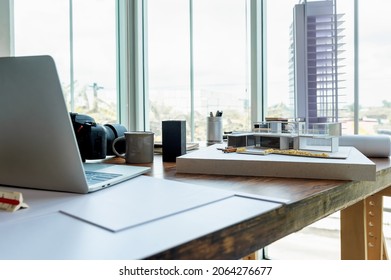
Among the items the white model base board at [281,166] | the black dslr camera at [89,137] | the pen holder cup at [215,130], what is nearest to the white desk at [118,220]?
the white model base board at [281,166]

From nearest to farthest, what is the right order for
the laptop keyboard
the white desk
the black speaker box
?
the white desk
the laptop keyboard
the black speaker box

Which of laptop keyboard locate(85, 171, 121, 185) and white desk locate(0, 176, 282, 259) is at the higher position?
laptop keyboard locate(85, 171, 121, 185)

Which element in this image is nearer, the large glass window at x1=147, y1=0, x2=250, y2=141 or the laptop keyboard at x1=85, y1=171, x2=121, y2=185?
the laptop keyboard at x1=85, y1=171, x2=121, y2=185

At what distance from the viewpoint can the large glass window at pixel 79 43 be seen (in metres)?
2.17

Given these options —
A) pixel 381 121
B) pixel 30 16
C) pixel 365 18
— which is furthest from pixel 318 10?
pixel 30 16

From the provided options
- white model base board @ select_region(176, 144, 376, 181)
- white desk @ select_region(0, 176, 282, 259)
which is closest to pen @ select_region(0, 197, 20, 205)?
white desk @ select_region(0, 176, 282, 259)

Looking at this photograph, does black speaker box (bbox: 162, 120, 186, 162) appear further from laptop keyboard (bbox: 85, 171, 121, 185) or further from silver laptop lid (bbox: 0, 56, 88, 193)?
silver laptop lid (bbox: 0, 56, 88, 193)

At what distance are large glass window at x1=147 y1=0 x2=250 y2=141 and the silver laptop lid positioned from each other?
4.79ft

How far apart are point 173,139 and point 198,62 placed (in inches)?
58.8

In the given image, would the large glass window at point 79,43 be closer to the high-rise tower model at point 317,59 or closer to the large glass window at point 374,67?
the high-rise tower model at point 317,59

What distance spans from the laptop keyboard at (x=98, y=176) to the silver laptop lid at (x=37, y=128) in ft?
0.25

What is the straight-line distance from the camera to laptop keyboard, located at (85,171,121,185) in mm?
746
